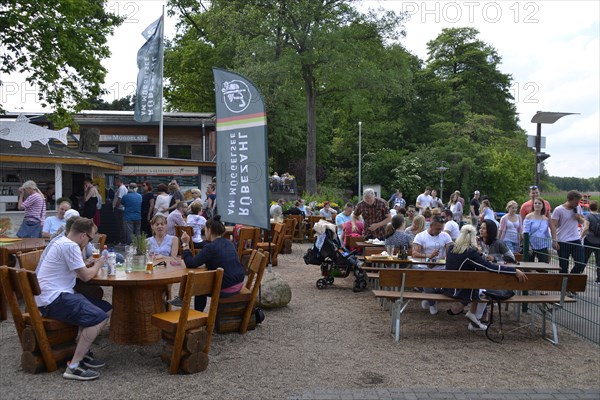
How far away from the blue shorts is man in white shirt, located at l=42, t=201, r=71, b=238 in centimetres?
382

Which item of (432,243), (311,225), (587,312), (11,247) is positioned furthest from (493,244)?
(311,225)

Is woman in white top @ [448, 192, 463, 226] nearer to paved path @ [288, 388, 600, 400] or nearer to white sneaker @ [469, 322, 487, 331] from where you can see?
white sneaker @ [469, 322, 487, 331]

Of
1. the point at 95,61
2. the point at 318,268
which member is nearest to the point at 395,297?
the point at 318,268

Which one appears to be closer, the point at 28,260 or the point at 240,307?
the point at 28,260

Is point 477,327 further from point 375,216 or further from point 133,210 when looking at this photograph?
point 133,210

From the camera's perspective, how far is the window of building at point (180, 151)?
93.7 ft

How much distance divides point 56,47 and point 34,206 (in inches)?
430

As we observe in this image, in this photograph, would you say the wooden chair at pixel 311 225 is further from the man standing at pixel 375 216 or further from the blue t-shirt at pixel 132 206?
the man standing at pixel 375 216

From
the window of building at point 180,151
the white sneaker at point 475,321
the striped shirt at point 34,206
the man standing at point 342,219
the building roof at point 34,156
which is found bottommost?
the white sneaker at point 475,321

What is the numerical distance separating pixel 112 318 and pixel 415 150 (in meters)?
38.8

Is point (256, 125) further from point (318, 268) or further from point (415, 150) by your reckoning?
point (415, 150)

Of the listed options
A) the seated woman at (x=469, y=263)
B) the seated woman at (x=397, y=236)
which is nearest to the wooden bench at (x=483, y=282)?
the seated woman at (x=469, y=263)

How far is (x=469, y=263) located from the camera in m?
6.69

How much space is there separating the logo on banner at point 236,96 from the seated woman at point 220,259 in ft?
6.28
